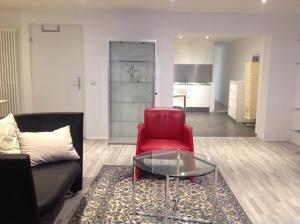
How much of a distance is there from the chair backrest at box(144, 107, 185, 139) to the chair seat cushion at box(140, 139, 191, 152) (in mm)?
138


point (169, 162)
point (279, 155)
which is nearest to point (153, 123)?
point (169, 162)

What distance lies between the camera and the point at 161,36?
526 cm

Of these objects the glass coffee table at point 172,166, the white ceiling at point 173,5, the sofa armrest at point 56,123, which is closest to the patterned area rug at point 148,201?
the glass coffee table at point 172,166

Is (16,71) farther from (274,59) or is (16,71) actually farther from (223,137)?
(274,59)

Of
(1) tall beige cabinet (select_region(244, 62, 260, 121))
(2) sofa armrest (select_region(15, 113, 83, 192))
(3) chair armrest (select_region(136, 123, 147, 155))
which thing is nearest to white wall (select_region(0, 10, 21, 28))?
(2) sofa armrest (select_region(15, 113, 83, 192))

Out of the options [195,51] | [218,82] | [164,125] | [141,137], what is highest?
[195,51]

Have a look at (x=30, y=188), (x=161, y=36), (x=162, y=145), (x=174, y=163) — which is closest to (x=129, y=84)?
(x=161, y=36)

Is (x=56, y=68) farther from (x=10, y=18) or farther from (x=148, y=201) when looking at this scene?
(x=148, y=201)

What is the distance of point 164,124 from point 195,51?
5.61 m

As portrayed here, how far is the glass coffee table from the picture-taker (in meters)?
2.44

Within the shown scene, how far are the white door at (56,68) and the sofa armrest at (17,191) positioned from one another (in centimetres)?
376

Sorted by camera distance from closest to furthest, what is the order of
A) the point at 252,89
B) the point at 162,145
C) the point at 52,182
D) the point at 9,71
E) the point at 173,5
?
the point at 52,182 < the point at 162,145 < the point at 173,5 < the point at 9,71 < the point at 252,89

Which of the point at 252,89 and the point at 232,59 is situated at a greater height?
the point at 232,59

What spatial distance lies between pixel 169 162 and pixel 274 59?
3.63m
